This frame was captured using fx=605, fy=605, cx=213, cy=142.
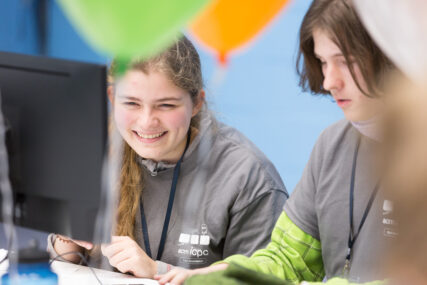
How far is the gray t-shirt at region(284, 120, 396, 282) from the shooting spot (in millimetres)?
1403

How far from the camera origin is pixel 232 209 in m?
1.57

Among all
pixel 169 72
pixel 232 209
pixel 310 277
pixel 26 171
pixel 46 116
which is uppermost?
pixel 169 72

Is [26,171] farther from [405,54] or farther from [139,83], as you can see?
[405,54]

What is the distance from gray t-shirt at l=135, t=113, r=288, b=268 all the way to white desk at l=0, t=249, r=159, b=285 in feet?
0.59

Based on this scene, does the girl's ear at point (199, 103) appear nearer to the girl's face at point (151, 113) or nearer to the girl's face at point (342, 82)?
the girl's face at point (151, 113)

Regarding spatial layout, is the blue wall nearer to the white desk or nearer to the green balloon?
the white desk

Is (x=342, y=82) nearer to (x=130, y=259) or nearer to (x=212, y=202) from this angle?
(x=212, y=202)

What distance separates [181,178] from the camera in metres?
1.62

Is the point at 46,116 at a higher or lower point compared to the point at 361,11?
lower

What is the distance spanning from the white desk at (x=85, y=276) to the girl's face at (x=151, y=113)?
0.32 metres

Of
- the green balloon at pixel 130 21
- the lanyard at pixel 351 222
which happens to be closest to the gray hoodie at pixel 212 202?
the lanyard at pixel 351 222

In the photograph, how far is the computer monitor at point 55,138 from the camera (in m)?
1.05

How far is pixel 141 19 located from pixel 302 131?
1.56 m

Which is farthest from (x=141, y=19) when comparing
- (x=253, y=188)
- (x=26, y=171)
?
(x=253, y=188)
